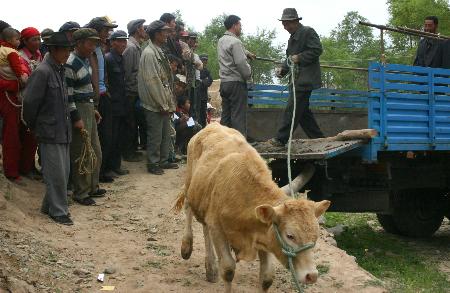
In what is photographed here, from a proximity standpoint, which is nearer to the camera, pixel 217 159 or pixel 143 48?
pixel 217 159

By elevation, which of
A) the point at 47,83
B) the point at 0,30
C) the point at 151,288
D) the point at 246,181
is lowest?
the point at 151,288

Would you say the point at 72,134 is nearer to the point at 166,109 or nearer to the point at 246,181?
the point at 166,109

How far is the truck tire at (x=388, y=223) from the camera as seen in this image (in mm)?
9938

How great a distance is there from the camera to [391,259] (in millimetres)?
8875

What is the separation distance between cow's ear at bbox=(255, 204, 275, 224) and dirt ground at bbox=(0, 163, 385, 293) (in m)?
1.54

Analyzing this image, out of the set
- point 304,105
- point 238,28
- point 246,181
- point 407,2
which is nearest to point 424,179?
point 304,105

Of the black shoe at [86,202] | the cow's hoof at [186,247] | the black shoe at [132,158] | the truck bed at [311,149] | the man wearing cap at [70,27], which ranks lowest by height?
the cow's hoof at [186,247]

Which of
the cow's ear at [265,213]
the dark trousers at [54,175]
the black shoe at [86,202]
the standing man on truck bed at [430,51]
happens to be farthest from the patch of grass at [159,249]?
the standing man on truck bed at [430,51]

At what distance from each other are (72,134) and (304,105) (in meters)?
3.08

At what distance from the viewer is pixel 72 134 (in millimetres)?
7996

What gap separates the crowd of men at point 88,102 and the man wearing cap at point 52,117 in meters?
0.01

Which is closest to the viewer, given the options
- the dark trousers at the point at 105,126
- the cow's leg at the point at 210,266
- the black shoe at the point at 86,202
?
the cow's leg at the point at 210,266

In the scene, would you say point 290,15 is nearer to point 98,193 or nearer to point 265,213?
point 98,193

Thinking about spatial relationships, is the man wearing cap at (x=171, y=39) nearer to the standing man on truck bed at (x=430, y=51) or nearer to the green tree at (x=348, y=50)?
the standing man on truck bed at (x=430, y=51)
